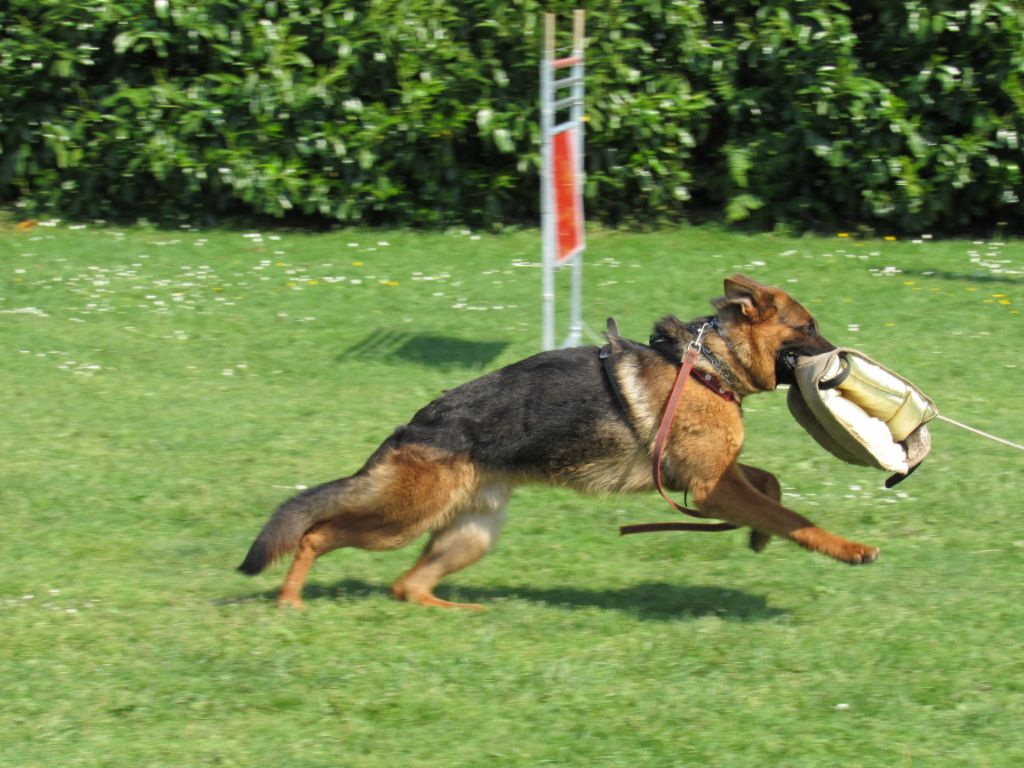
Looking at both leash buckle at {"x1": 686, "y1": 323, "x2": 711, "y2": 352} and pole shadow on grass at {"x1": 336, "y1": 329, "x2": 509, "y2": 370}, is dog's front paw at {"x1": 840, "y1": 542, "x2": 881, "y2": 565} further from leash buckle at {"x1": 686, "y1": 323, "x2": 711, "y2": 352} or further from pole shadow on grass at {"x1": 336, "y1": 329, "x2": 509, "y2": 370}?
pole shadow on grass at {"x1": 336, "y1": 329, "x2": 509, "y2": 370}

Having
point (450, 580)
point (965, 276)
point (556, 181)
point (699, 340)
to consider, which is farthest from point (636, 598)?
point (965, 276)

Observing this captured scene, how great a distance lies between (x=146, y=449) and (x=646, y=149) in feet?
21.9

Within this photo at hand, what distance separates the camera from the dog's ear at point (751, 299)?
218 inches

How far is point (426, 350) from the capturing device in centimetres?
1002

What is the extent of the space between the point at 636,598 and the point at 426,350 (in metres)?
4.47

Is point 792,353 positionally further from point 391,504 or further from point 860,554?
point 391,504

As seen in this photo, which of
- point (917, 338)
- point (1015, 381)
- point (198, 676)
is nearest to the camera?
point (198, 676)

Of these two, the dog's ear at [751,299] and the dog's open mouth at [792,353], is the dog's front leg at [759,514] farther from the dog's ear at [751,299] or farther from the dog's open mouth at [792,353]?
the dog's ear at [751,299]

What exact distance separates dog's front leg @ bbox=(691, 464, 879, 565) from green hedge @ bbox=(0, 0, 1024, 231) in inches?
303

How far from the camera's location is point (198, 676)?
4.89 meters

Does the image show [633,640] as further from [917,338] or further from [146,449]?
[917,338]

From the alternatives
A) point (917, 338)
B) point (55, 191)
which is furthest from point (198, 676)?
point (55, 191)

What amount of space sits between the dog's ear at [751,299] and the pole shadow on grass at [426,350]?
4.17m

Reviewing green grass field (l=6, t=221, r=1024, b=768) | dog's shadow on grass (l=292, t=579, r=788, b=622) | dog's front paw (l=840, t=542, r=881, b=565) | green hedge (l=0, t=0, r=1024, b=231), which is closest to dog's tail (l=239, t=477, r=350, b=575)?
green grass field (l=6, t=221, r=1024, b=768)
